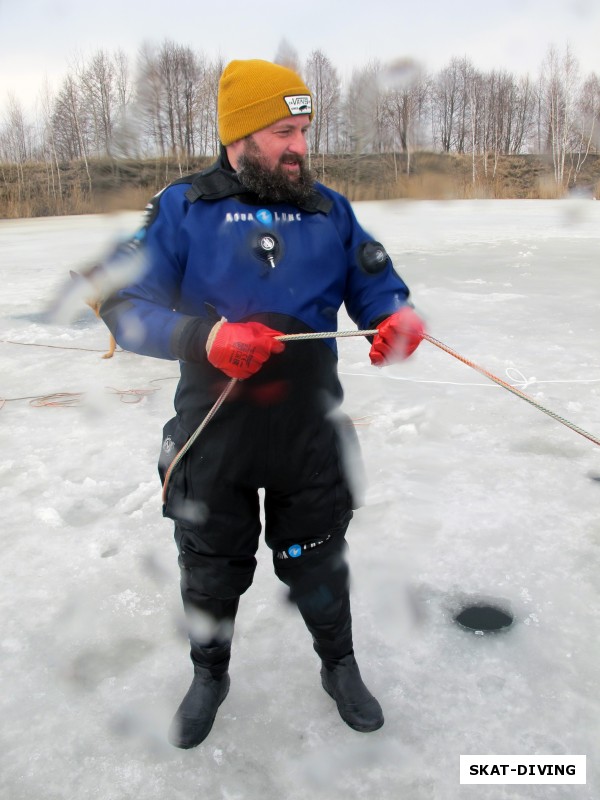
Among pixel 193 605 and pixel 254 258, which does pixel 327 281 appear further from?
pixel 193 605

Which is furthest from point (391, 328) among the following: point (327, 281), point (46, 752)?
point (46, 752)

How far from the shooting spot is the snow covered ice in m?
1.67

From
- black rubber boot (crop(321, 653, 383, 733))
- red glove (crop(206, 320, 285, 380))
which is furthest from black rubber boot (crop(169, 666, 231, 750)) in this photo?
red glove (crop(206, 320, 285, 380))

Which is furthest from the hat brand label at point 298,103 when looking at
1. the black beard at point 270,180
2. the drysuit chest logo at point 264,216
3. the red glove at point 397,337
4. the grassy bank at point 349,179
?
the grassy bank at point 349,179

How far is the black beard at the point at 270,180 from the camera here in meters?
1.58

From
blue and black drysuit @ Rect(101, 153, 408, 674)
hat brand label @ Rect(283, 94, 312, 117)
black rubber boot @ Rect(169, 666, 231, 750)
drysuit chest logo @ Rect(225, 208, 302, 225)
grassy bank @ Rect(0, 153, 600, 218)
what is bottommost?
black rubber boot @ Rect(169, 666, 231, 750)

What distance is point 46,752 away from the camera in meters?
1.70

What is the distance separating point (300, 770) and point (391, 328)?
1091 millimetres

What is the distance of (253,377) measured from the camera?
1.62 metres

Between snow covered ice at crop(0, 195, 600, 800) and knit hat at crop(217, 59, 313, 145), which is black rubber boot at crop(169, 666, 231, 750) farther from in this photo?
knit hat at crop(217, 59, 313, 145)

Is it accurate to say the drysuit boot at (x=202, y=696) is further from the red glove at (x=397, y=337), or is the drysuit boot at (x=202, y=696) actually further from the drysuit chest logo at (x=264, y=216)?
the drysuit chest logo at (x=264, y=216)

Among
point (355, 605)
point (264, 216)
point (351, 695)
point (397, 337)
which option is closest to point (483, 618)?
point (355, 605)

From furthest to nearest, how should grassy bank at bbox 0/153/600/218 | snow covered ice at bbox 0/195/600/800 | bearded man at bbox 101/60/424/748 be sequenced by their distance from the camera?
1. grassy bank at bbox 0/153/600/218
2. snow covered ice at bbox 0/195/600/800
3. bearded man at bbox 101/60/424/748

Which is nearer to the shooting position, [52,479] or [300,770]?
[300,770]
